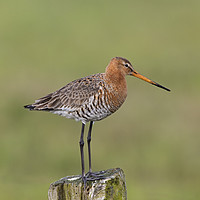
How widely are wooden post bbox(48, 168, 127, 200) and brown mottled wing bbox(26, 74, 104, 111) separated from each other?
5.61ft

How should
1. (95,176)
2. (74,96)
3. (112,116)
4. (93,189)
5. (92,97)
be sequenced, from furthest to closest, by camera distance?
(112,116), (74,96), (92,97), (95,176), (93,189)

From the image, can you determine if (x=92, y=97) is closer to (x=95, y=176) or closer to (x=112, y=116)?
(x=95, y=176)

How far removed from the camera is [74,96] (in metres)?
7.78

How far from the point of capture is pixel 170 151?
13.4 m

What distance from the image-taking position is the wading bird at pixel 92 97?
7.52 m

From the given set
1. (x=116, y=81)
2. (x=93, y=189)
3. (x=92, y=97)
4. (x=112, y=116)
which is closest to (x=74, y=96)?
(x=92, y=97)

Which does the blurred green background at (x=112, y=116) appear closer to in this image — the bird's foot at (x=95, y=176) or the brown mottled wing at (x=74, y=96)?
the brown mottled wing at (x=74, y=96)

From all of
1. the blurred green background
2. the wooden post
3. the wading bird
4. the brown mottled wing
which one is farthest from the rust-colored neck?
the blurred green background

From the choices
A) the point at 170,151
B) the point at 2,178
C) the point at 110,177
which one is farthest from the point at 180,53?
the point at 110,177

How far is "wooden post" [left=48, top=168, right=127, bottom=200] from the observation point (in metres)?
5.95

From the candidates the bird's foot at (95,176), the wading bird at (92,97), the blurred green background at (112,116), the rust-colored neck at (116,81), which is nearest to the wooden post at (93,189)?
the bird's foot at (95,176)

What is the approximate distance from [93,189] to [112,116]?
373 inches

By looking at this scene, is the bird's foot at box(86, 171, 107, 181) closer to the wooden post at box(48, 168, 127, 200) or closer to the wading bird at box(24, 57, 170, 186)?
the wooden post at box(48, 168, 127, 200)

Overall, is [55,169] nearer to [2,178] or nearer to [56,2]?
[2,178]
